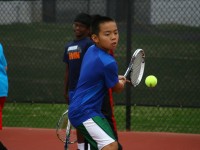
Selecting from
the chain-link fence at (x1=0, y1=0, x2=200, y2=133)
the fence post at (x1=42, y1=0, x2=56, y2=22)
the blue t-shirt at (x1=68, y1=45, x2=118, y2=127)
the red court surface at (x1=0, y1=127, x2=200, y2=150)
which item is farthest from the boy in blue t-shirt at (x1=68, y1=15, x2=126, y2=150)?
the fence post at (x1=42, y1=0, x2=56, y2=22)

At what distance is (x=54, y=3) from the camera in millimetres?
9586

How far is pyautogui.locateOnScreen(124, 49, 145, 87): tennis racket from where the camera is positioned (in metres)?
5.62

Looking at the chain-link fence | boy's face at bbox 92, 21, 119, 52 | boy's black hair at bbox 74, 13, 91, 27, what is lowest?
the chain-link fence

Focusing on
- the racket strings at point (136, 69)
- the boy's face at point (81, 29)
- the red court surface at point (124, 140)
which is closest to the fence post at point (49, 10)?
the red court surface at point (124, 140)

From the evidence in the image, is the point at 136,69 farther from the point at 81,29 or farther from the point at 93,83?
the point at 81,29

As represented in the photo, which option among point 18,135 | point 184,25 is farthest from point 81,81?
point 184,25

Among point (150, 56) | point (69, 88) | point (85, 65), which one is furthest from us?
point (150, 56)

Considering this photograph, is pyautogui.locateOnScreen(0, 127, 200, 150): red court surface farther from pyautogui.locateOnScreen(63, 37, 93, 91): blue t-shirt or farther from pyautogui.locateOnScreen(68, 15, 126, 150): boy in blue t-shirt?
pyautogui.locateOnScreen(68, 15, 126, 150): boy in blue t-shirt

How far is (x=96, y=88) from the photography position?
513 cm

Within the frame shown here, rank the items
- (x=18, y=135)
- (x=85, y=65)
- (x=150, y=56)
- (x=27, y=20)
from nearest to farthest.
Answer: (x=85, y=65) < (x=18, y=135) < (x=150, y=56) < (x=27, y=20)

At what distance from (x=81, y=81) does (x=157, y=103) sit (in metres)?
4.15

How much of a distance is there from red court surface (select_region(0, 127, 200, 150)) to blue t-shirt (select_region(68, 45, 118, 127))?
9.36ft

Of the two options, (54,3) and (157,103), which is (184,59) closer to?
(157,103)

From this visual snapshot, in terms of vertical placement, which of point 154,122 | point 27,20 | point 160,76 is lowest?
point 154,122
